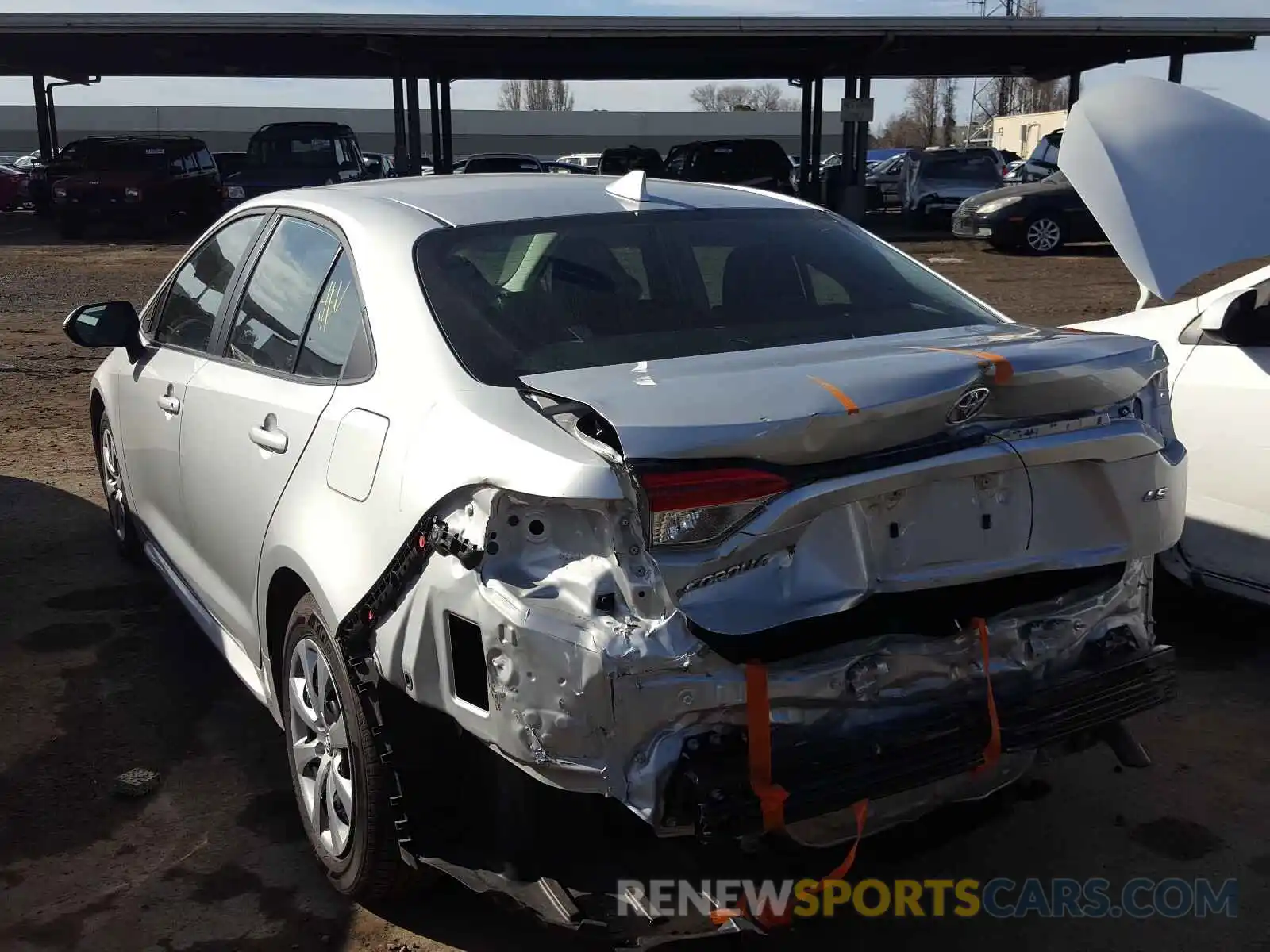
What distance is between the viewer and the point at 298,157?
22500 millimetres

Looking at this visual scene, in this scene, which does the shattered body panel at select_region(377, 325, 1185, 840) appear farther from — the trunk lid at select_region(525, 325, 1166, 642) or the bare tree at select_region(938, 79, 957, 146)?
the bare tree at select_region(938, 79, 957, 146)

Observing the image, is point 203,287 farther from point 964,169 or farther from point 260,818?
point 964,169

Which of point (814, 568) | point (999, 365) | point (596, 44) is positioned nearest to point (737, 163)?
point (596, 44)

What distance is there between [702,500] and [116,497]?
13.1ft

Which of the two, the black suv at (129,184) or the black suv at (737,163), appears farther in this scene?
the black suv at (737,163)

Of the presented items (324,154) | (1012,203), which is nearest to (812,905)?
(1012,203)

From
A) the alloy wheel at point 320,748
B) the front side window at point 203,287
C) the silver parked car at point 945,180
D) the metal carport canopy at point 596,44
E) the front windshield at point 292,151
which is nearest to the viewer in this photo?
the alloy wheel at point 320,748

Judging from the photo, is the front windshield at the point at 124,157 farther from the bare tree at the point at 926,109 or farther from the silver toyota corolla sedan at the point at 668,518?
the bare tree at the point at 926,109

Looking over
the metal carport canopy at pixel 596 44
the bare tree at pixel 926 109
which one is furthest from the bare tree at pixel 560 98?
the metal carport canopy at pixel 596 44

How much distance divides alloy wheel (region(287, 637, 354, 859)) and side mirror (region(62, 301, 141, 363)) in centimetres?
201

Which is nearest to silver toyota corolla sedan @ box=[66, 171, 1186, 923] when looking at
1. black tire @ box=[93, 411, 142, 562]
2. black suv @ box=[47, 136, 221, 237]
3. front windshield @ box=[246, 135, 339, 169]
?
black tire @ box=[93, 411, 142, 562]

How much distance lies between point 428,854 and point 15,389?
8048 mm

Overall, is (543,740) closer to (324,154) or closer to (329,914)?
(329,914)

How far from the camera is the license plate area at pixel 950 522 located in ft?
8.18
